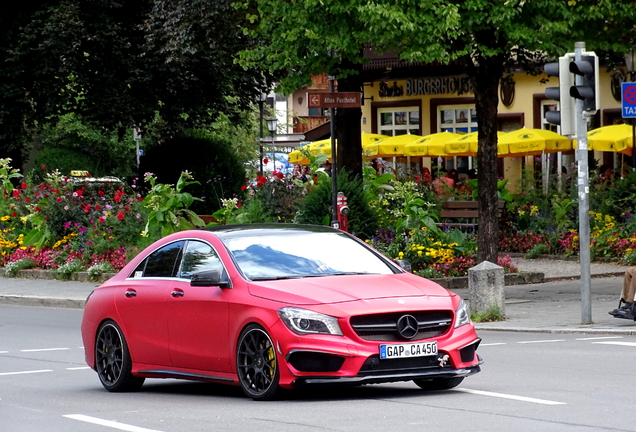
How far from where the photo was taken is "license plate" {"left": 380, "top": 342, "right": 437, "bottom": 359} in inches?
376

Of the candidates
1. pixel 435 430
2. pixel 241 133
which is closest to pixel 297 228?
pixel 435 430

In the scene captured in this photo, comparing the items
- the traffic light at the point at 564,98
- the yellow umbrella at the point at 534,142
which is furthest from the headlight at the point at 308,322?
the yellow umbrella at the point at 534,142

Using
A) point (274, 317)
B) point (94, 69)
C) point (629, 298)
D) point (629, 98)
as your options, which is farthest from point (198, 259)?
point (94, 69)

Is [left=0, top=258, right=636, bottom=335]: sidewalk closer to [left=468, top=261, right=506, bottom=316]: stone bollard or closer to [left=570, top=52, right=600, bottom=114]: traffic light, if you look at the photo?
[left=468, top=261, right=506, bottom=316]: stone bollard

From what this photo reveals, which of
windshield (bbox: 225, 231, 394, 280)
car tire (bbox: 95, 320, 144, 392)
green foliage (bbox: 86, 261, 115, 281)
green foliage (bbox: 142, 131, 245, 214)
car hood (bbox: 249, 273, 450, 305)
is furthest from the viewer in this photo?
green foliage (bbox: 142, 131, 245, 214)

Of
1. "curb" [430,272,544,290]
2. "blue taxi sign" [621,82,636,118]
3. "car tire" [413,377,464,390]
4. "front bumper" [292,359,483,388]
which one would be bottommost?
"car tire" [413,377,464,390]

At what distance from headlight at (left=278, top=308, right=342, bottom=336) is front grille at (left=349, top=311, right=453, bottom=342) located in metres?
0.14

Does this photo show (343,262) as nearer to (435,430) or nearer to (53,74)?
(435,430)

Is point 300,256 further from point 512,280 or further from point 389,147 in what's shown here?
point 389,147

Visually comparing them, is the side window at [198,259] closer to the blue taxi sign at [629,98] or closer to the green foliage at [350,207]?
the green foliage at [350,207]

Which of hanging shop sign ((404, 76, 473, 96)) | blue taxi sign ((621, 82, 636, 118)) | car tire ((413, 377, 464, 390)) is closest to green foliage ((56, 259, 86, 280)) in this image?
blue taxi sign ((621, 82, 636, 118))

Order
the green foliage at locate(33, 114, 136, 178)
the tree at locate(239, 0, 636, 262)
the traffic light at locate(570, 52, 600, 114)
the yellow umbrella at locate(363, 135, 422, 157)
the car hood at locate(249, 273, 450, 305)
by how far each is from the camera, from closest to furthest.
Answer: the car hood at locate(249, 273, 450, 305) < the traffic light at locate(570, 52, 600, 114) < the tree at locate(239, 0, 636, 262) < the yellow umbrella at locate(363, 135, 422, 157) < the green foliage at locate(33, 114, 136, 178)

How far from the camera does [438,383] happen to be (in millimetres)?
10570

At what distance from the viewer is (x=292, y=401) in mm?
10016
